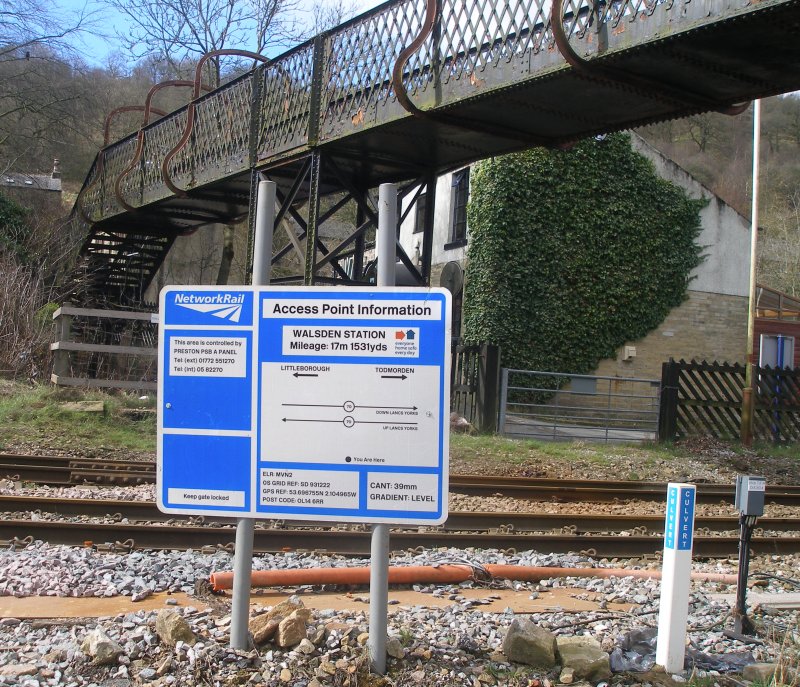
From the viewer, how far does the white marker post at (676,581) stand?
4227mm

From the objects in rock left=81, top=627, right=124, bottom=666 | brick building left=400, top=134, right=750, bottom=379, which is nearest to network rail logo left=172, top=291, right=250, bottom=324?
rock left=81, top=627, right=124, bottom=666

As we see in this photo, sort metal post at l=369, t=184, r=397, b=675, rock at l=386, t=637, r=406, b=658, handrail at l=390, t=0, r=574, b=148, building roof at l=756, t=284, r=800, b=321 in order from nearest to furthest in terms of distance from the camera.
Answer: metal post at l=369, t=184, r=397, b=675 < rock at l=386, t=637, r=406, b=658 < handrail at l=390, t=0, r=574, b=148 < building roof at l=756, t=284, r=800, b=321

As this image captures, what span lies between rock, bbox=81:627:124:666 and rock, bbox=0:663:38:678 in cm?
24

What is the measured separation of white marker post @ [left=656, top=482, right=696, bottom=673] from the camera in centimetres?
423

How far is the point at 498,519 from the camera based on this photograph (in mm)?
8766

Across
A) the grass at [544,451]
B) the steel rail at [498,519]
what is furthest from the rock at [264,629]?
the grass at [544,451]

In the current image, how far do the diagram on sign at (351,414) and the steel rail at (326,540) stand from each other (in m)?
3.48

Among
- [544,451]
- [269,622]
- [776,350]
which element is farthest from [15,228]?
[776,350]

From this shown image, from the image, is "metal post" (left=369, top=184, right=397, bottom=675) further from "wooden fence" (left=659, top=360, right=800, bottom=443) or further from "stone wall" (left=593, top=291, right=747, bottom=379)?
"stone wall" (left=593, top=291, right=747, bottom=379)

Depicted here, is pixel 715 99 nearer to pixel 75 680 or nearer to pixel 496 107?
pixel 496 107

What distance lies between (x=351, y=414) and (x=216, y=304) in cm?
84

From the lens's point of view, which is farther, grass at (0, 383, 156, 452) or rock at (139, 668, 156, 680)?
grass at (0, 383, 156, 452)

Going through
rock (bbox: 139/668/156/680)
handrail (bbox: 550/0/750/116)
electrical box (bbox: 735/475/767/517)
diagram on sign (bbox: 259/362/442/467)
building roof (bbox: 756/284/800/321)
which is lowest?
rock (bbox: 139/668/156/680)

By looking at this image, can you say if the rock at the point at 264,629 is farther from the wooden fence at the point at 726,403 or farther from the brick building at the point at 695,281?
the brick building at the point at 695,281
